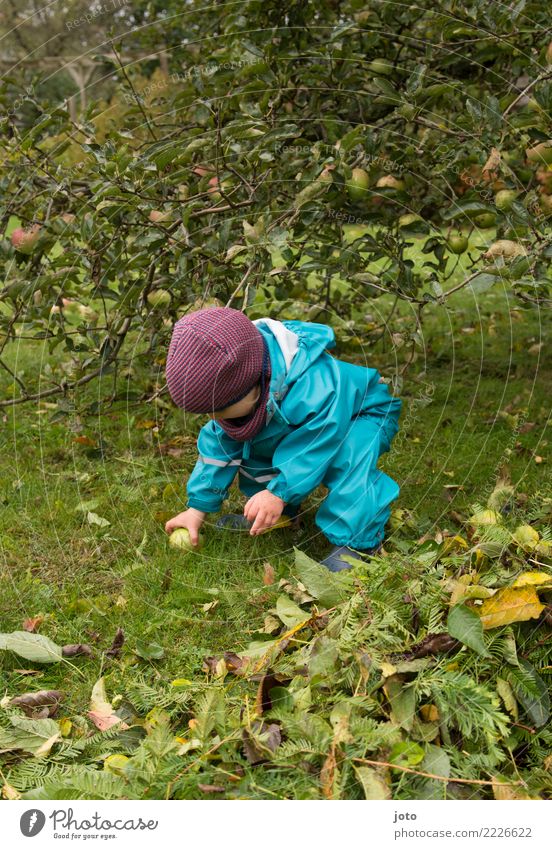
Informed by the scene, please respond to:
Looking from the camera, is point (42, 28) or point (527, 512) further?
point (42, 28)

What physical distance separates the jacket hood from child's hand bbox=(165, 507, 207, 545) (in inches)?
20.5

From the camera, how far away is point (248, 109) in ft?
9.11

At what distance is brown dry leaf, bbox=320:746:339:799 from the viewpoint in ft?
5.05

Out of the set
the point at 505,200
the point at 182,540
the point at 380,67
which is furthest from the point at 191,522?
the point at 380,67

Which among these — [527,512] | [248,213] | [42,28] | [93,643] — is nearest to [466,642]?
[527,512]

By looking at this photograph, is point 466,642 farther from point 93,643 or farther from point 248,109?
point 248,109

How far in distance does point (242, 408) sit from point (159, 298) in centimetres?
88

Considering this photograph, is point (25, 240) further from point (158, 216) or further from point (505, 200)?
point (505, 200)

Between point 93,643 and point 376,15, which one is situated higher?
point 376,15

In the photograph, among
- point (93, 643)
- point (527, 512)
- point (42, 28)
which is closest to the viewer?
point (93, 643)

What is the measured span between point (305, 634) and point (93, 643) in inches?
24.1

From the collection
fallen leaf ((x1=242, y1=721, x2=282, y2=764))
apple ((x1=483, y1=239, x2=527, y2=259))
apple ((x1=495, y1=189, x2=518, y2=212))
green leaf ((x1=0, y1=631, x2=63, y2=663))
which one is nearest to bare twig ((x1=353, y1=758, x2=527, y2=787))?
fallen leaf ((x1=242, y1=721, x2=282, y2=764))

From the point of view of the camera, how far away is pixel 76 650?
85.7 inches
